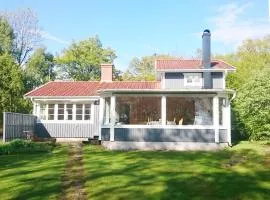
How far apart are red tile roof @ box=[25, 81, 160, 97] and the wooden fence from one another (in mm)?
2618

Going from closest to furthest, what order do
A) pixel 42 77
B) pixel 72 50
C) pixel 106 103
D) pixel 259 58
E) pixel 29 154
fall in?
pixel 29 154
pixel 106 103
pixel 259 58
pixel 42 77
pixel 72 50

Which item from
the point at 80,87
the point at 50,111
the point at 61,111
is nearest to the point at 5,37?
the point at 80,87

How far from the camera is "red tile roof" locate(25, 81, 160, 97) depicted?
28.4 m

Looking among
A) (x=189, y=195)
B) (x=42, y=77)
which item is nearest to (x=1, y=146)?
(x=189, y=195)

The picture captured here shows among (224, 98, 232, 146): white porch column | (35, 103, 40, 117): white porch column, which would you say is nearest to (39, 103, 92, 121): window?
(35, 103, 40, 117): white porch column

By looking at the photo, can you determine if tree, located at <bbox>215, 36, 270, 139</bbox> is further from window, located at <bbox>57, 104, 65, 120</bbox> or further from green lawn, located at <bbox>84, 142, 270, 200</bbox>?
window, located at <bbox>57, 104, 65, 120</bbox>

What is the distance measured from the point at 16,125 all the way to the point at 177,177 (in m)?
13.9

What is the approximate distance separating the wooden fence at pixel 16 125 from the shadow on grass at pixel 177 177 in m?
6.69

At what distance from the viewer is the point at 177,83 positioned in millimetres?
28516

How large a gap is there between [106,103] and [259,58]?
30601 millimetres

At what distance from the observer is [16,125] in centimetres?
2392

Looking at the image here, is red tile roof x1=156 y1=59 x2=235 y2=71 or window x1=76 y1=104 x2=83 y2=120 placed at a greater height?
red tile roof x1=156 y1=59 x2=235 y2=71

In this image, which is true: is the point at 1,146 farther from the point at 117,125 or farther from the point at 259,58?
the point at 259,58

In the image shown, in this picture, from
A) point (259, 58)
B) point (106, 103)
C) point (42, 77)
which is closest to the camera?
point (106, 103)
